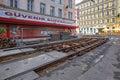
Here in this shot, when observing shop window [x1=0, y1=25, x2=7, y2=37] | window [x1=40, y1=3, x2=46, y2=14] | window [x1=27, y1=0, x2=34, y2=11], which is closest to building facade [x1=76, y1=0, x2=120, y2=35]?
window [x1=40, y1=3, x2=46, y2=14]

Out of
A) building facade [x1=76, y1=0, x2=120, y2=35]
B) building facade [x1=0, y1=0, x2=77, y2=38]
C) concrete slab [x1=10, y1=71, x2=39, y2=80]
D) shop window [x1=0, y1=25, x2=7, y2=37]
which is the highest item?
building facade [x1=76, y1=0, x2=120, y2=35]

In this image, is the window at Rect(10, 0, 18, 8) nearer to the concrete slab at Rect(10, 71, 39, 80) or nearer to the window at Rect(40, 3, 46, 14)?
the window at Rect(40, 3, 46, 14)

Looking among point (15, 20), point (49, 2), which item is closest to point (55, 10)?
point (49, 2)

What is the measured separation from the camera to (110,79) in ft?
13.7

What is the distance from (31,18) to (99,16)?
4909cm

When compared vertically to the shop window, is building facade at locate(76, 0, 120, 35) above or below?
above

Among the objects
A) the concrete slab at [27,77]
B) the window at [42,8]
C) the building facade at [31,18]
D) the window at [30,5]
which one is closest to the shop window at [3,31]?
the building facade at [31,18]

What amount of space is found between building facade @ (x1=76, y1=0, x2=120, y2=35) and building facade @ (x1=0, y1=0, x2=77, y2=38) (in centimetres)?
2529

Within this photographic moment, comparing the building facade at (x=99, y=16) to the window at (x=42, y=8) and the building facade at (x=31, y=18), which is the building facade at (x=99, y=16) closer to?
the building facade at (x=31, y=18)

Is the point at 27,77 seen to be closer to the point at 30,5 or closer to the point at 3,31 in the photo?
the point at 3,31

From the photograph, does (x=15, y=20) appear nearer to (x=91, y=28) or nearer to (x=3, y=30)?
(x=3, y=30)

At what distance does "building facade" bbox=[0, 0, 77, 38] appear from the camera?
46.1 feet

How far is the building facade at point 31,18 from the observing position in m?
14.0

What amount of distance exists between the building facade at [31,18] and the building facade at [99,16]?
25.3 m
